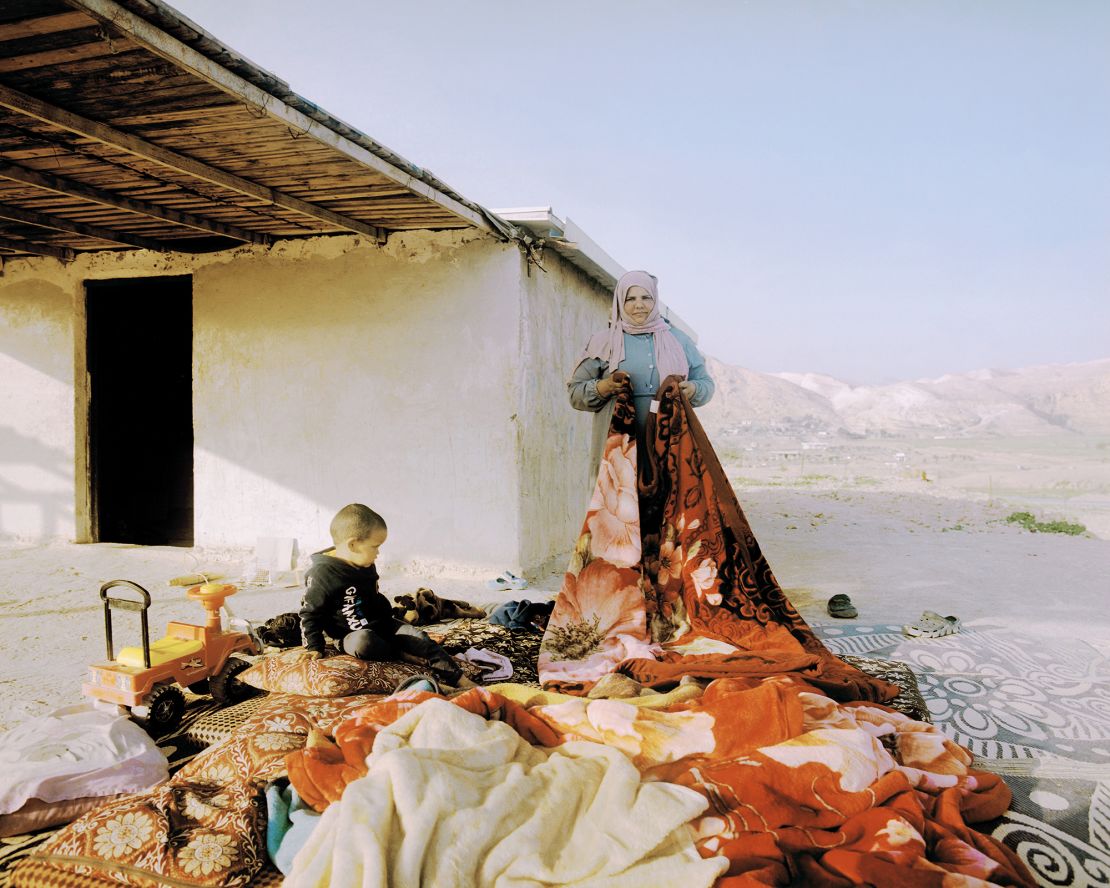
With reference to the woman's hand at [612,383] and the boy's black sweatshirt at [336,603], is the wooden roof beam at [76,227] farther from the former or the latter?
the woman's hand at [612,383]

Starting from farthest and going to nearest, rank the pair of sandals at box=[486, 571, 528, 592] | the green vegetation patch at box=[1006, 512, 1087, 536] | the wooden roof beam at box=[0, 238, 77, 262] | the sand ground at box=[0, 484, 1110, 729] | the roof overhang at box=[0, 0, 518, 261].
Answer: the green vegetation patch at box=[1006, 512, 1087, 536] < the wooden roof beam at box=[0, 238, 77, 262] < the pair of sandals at box=[486, 571, 528, 592] < the sand ground at box=[0, 484, 1110, 729] < the roof overhang at box=[0, 0, 518, 261]

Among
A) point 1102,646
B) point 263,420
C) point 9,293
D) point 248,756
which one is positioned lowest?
point 1102,646

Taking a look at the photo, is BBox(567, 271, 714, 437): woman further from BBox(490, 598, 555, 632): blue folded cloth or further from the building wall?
the building wall

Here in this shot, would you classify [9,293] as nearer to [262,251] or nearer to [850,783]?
[262,251]

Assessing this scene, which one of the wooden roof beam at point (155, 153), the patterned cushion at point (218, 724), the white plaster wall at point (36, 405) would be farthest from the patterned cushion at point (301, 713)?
the white plaster wall at point (36, 405)

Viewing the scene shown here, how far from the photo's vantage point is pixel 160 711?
2.97 m

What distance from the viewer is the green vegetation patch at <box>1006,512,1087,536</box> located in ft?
33.7

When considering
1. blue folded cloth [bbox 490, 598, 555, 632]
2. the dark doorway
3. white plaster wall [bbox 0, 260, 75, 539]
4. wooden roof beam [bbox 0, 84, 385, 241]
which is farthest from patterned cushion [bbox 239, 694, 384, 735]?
white plaster wall [bbox 0, 260, 75, 539]

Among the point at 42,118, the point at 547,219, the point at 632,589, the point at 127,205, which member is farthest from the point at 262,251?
the point at 632,589

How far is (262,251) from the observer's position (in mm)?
6770

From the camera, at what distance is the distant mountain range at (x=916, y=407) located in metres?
51.5

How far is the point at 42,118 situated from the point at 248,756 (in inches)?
127

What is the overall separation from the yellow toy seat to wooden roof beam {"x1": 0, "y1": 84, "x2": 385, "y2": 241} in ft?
8.36

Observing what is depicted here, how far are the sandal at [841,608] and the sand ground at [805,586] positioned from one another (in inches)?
3.2
